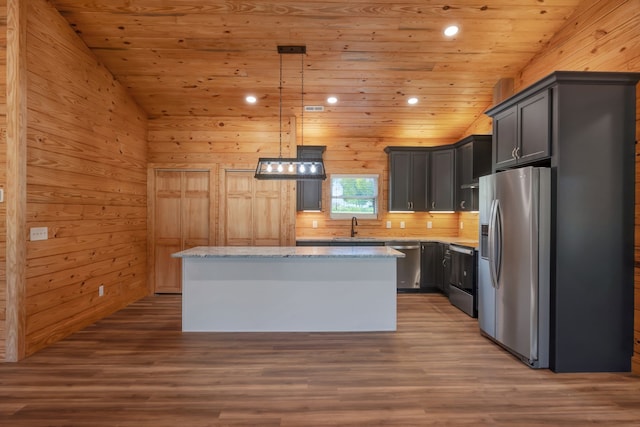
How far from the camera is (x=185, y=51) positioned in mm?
4082

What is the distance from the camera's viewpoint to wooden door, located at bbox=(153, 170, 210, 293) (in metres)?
5.55

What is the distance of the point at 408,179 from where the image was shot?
19.3 feet

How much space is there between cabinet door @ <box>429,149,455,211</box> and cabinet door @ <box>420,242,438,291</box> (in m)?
0.69

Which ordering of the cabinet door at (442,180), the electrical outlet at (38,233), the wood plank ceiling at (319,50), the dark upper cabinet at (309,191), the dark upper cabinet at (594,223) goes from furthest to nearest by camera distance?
the dark upper cabinet at (309,191) < the cabinet door at (442,180) < the wood plank ceiling at (319,50) < the electrical outlet at (38,233) < the dark upper cabinet at (594,223)

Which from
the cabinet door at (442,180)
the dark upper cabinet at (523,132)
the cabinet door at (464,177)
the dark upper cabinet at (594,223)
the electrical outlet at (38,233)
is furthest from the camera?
the cabinet door at (442,180)

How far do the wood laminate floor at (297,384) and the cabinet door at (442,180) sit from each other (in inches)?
96.9

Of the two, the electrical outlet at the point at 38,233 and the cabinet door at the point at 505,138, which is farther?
the cabinet door at the point at 505,138

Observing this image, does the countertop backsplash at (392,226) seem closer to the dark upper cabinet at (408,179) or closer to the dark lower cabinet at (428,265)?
the dark upper cabinet at (408,179)

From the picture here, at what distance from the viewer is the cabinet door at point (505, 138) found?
11.1 ft

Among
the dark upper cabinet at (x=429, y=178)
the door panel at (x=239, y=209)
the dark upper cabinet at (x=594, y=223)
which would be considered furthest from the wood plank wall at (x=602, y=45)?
the door panel at (x=239, y=209)

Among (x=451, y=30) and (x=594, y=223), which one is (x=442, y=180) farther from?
(x=594, y=223)

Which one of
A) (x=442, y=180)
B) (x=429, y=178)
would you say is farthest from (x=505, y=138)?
(x=429, y=178)

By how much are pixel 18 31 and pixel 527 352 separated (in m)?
5.18

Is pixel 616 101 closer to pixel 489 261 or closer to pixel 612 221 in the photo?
pixel 612 221
